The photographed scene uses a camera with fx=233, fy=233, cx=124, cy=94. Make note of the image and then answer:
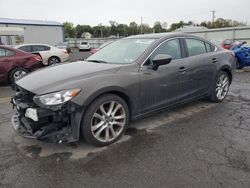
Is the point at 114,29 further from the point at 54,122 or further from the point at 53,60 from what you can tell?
the point at 54,122

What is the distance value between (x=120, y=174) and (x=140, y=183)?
274mm

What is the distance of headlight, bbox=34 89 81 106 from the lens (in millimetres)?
2834

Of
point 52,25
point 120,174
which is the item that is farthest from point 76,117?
point 52,25

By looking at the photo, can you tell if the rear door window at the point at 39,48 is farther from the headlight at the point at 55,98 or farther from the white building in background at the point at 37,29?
the white building in background at the point at 37,29

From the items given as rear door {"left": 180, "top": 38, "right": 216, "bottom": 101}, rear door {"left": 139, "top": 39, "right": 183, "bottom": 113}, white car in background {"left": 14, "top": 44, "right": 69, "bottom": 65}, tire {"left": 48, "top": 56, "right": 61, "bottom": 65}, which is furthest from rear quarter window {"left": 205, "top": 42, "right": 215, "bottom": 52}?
tire {"left": 48, "top": 56, "right": 61, "bottom": 65}

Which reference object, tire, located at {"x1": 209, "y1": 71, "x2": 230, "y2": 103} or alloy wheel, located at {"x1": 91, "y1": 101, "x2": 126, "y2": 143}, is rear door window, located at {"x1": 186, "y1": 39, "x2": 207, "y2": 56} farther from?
alloy wheel, located at {"x1": 91, "y1": 101, "x2": 126, "y2": 143}

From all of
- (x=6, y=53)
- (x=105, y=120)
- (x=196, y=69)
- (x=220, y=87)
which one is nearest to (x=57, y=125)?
(x=105, y=120)

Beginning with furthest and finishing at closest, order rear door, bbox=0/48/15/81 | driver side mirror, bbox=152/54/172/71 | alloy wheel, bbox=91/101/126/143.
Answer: rear door, bbox=0/48/15/81 → driver side mirror, bbox=152/54/172/71 → alloy wheel, bbox=91/101/126/143

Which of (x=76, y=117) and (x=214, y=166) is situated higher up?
(x=76, y=117)

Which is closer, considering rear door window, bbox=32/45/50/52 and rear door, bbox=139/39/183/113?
rear door, bbox=139/39/183/113

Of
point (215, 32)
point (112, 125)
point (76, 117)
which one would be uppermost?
point (215, 32)

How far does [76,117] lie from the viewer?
2924 millimetres

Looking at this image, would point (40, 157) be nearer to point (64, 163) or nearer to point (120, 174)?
point (64, 163)

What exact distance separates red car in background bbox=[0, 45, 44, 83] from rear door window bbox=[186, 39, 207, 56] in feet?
18.0
